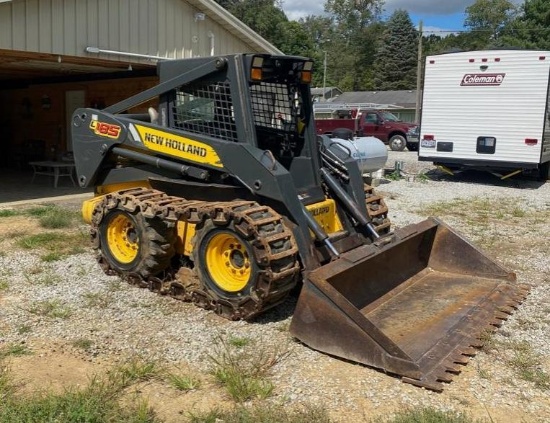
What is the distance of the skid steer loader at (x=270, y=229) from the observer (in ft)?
14.3

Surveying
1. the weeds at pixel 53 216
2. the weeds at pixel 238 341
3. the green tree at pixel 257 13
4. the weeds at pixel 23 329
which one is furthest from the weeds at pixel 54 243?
the green tree at pixel 257 13

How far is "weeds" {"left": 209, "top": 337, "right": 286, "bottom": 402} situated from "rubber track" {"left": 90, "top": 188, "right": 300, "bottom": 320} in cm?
46

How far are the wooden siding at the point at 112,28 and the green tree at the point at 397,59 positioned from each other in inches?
2468

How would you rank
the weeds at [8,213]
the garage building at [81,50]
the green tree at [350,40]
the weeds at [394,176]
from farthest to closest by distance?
the green tree at [350,40]
the weeds at [394,176]
the garage building at [81,50]
the weeds at [8,213]

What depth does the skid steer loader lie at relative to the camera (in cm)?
434

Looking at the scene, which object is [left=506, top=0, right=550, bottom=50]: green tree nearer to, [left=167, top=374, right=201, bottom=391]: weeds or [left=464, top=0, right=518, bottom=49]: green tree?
[left=464, top=0, right=518, bottom=49]: green tree

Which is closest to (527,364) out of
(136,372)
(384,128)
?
(136,372)

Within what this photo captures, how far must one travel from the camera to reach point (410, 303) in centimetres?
513

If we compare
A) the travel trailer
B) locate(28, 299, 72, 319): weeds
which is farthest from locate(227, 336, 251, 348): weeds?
the travel trailer

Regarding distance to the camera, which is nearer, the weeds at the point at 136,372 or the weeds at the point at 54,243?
the weeds at the point at 136,372

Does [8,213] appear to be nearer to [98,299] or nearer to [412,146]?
[98,299]

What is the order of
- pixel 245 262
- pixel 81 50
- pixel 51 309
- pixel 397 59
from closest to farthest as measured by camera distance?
1. pixel 245 262
2. pixel 51 309
3. pixel 81 50
4. pixel 397 59

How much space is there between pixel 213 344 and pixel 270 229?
101 centimetres

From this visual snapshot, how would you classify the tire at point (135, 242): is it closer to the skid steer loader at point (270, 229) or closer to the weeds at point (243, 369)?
the skid steer loader at point (270, 229)
